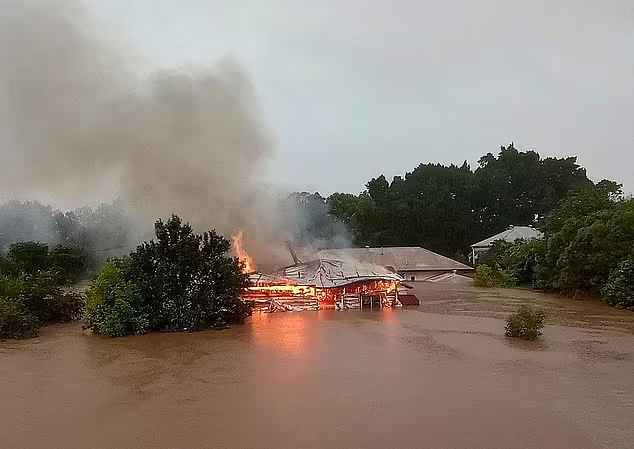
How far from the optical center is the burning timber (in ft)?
72.1

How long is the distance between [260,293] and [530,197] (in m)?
55.8

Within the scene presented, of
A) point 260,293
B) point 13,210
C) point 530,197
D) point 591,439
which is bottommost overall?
point 591,439

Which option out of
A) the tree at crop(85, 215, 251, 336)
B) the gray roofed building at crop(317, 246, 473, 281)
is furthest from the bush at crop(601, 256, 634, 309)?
the gray roofed building at crop(317, 246, 473, 281)

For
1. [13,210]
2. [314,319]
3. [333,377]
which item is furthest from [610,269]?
[13,210]

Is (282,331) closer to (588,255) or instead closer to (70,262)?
(70,262)

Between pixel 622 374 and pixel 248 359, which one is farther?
pixel 248 359

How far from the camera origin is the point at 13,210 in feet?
112

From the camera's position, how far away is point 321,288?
878 inches

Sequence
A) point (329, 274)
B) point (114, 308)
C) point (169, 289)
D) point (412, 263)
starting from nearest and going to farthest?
point (114, 308) < point (169, 289) < point (329, 274) < point (412, 263)

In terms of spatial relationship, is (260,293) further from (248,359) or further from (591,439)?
(591,439)

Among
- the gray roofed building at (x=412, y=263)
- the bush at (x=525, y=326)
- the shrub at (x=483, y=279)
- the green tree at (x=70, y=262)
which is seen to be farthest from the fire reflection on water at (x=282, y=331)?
the gray roofed building at (x=412, y=263)

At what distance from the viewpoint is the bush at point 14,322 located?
53.0ft

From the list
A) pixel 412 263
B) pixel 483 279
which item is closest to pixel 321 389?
pixel 483 279

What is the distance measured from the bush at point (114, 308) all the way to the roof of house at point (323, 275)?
5712 mm
